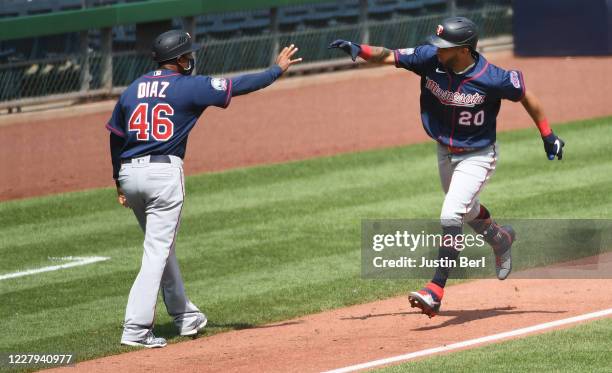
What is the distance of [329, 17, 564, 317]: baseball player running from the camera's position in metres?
7.31

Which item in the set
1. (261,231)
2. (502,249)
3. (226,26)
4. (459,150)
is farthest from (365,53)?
(226,26)

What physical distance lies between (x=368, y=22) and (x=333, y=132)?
18.7 feet

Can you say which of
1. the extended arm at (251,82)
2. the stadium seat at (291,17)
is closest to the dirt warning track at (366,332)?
the extended arm at (251,82)

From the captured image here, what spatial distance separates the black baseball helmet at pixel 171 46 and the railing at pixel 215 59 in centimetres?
1043

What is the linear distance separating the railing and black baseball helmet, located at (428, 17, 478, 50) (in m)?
11.0

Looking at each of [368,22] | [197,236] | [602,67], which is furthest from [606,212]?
[368,22]

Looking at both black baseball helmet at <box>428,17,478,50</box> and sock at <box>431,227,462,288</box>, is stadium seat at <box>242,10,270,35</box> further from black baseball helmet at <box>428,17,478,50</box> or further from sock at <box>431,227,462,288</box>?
sock at <box>431,227,462,288</box>

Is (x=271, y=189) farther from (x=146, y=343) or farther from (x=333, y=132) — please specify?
(x=146, y=343)

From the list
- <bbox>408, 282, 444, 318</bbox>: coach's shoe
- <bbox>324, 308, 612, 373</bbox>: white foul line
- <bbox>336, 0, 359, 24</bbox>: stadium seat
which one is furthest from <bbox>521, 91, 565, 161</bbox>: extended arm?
<bbox>336, 0, 359, 24</bbox>: stadium seat

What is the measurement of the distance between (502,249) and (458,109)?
1207 millimetres

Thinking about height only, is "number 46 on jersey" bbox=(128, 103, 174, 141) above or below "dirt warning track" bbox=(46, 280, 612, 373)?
above

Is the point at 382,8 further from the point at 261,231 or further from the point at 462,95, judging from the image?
the point at 462,95

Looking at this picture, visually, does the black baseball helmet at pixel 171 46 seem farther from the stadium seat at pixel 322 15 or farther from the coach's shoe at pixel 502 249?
the stadium seat at pixel 322 15

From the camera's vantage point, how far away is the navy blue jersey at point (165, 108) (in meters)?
7.04
